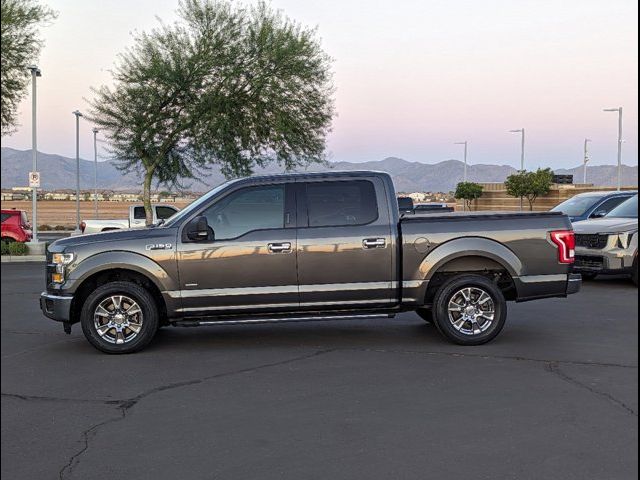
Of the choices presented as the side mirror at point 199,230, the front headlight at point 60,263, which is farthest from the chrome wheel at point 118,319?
the side mirror at point 199,230

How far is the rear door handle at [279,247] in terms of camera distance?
8.52m

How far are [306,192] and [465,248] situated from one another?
6.62ft

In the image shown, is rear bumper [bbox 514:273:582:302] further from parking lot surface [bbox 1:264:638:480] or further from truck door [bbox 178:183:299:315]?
truck door [bbox 178:183:299:315]

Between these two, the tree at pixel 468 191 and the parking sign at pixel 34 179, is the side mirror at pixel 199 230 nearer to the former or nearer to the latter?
the parking sign at pixel 34 179

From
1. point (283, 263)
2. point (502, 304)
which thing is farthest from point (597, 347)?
point (283, 263)

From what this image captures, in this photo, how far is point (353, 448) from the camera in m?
5.04

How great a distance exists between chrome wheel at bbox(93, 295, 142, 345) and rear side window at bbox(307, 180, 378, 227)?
230 cm

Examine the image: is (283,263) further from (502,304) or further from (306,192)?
(502,304)

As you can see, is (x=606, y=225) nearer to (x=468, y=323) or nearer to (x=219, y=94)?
(x=468, y=323)

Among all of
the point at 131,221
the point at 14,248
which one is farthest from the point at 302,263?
the point at 131,221

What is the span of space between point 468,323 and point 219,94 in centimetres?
2304

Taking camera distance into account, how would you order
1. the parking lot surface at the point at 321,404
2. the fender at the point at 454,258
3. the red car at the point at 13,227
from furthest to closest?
the red car at the point at 13,227, the fender at the point at 454,258, the parking lot surface at the point at 321,404

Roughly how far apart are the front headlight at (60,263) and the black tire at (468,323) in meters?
4.31

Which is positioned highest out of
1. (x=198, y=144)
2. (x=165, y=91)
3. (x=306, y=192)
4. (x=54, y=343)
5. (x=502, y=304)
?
(x=165, y=91)
